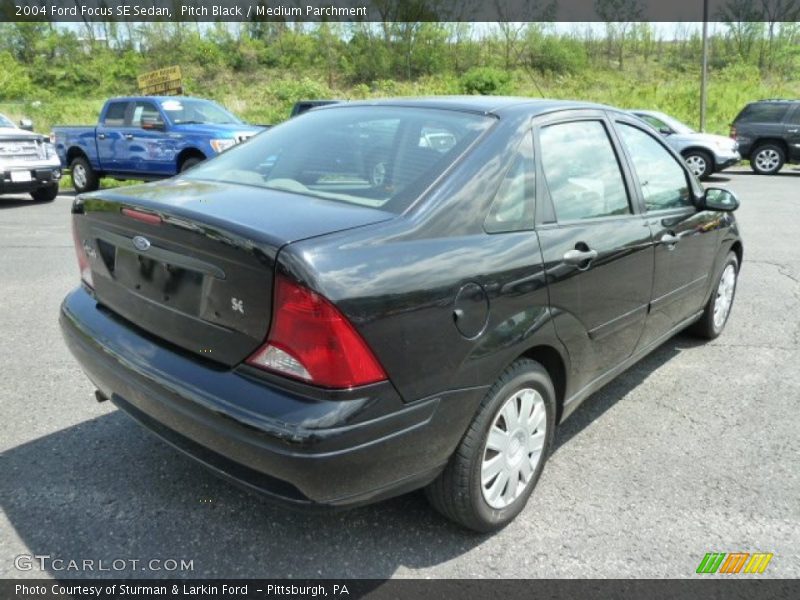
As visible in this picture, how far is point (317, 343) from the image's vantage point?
187 centimetres

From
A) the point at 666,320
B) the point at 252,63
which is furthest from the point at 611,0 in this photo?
the point at 666,320

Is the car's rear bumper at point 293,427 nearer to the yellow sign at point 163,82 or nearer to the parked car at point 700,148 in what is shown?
the parked car at point 700,148

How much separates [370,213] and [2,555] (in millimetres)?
1801

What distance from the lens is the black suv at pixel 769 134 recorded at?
16.3 metres

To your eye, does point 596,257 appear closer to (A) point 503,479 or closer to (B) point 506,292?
(B) point 506,292

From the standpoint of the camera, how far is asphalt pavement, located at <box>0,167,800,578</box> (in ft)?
7.62

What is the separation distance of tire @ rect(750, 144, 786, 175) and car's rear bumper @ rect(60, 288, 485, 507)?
17.7m

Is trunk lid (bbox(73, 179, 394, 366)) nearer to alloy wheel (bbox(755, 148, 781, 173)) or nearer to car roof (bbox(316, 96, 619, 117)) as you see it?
car roof (bbox(316, 96, 619, 117))

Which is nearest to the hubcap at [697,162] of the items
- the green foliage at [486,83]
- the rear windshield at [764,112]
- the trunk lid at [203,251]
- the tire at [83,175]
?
the rear windshield at [764,112]

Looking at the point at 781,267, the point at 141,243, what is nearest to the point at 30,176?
the point at 141,243

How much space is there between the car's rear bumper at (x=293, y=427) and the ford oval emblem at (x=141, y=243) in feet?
1.13

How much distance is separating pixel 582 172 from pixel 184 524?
7.50 feet

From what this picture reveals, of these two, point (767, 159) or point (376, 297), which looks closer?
point (376, 297)

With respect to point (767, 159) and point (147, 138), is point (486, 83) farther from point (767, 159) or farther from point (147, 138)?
point (147, 138)
